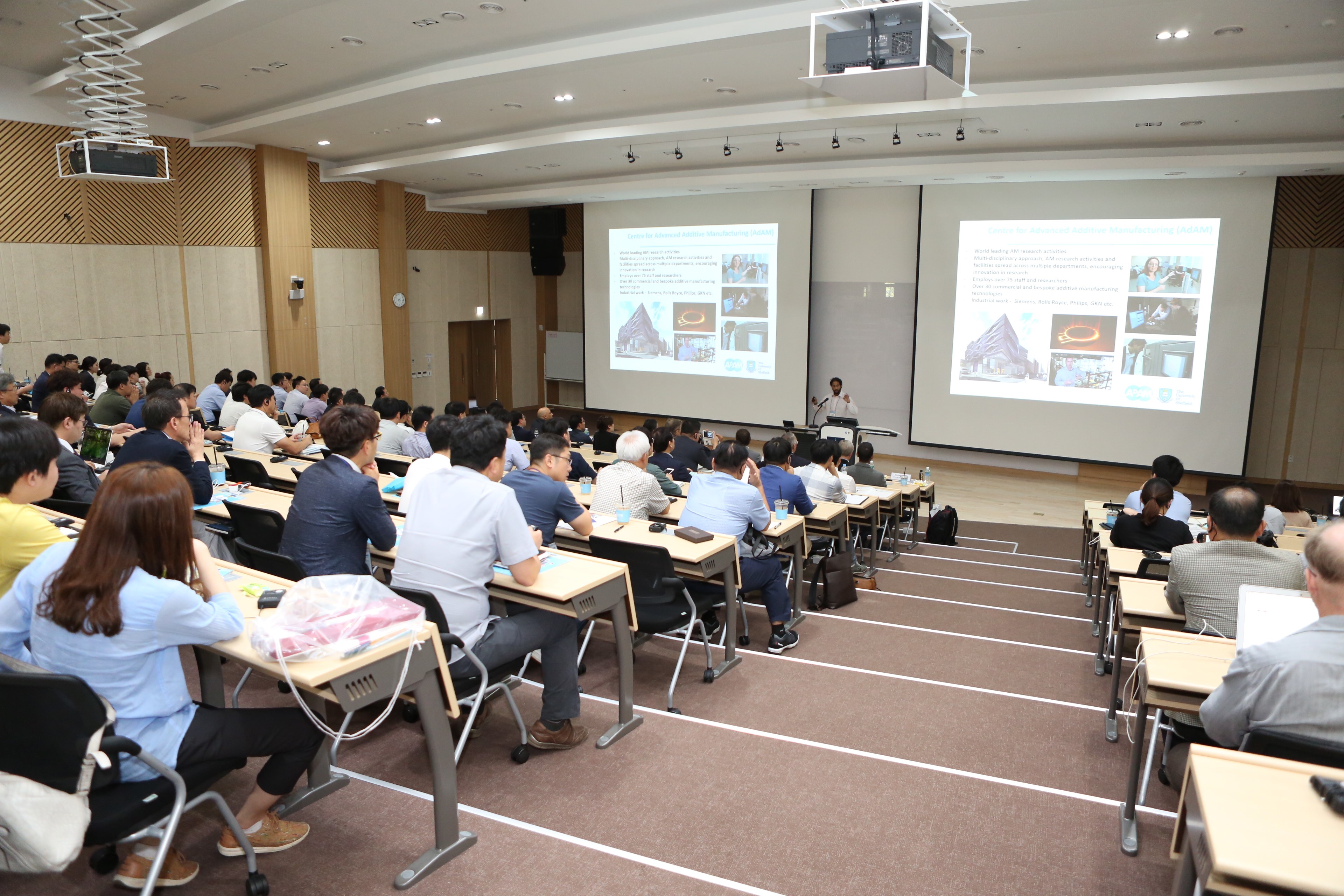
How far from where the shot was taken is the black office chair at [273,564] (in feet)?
10.8

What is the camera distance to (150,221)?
1047 cm

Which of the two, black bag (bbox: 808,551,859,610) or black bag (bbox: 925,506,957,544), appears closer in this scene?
black bag (bbox: 808,551,859,610)

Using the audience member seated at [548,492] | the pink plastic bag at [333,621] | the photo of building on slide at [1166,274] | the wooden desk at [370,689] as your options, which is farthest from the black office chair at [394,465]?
the photo of building on slide at [1166,274]

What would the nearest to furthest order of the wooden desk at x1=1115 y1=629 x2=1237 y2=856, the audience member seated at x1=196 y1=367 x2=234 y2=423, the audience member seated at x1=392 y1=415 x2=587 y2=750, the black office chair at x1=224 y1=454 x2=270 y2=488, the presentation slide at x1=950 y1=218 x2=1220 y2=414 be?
the wooden desk at x1=1115 y1=629 x2=1237 y2=856 → the audience member seated at x1=392 y1=415 x2=587 y2=750 → the black office chair at x1=224 y1=454 x2=270 y2=488 → the audience member seated at x1=196 y1=367 x2=234 y2=423 → the presentation slide at x1=950 y1=218 x2=1220 y2=414

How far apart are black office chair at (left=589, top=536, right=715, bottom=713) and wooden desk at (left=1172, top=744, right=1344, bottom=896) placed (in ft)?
7.48

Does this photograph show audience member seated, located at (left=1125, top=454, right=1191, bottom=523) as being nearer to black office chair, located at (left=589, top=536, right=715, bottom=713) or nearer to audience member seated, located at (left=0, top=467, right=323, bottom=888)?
black office chair, located at (left=589, top=536, right=715, bottom=713)

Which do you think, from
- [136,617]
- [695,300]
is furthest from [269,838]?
[695,300]

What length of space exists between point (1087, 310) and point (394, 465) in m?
8.45

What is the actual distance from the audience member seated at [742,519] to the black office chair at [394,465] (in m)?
2.59

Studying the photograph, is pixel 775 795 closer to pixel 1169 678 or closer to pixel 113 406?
pixel 1169 678

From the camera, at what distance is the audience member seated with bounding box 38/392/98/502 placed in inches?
169

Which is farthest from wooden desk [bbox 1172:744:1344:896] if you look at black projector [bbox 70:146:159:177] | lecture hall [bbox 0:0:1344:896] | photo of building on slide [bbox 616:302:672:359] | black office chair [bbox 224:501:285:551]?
photo of building on slide [bbox 616:302:672:359]

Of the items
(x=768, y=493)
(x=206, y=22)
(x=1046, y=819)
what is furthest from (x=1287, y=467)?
A: (x=206, y=22)

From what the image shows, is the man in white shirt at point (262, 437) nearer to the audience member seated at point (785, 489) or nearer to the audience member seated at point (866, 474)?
the audience member seated at point (785, 489)
